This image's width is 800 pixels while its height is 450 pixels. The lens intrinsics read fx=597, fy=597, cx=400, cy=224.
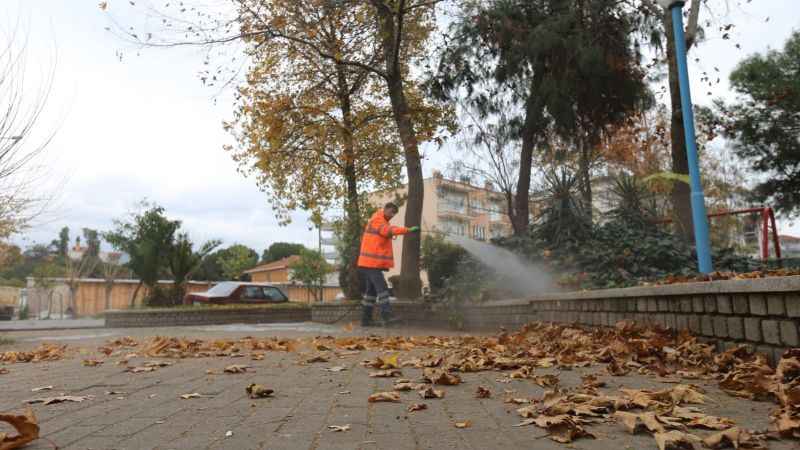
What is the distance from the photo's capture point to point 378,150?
15945mm

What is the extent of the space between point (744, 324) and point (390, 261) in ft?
23.1

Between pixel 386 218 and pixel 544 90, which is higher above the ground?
pixel 544 90

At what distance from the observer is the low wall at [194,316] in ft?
55.5

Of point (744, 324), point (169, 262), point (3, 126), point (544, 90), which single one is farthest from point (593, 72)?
point (169, 262)

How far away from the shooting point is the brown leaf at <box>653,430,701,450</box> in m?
2.32

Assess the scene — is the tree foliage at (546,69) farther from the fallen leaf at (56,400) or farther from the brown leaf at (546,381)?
the fallen leaf at (56,400)

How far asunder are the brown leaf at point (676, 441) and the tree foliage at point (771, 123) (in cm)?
2142

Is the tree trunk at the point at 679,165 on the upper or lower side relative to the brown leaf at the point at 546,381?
upper

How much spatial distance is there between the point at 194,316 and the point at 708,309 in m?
15.0

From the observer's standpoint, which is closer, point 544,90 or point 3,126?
point 3,126

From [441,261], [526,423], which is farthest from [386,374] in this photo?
[441,261]

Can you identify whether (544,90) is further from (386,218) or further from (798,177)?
(798,177)

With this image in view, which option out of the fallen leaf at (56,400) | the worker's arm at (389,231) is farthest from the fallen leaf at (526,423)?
the worker's arm at (389,231)

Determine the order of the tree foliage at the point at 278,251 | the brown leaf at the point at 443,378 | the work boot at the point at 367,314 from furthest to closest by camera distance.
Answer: the tree foliage at the point at 278,251 < the work boot at the point at 367,314 < the brown leaf at the point at 443,378
